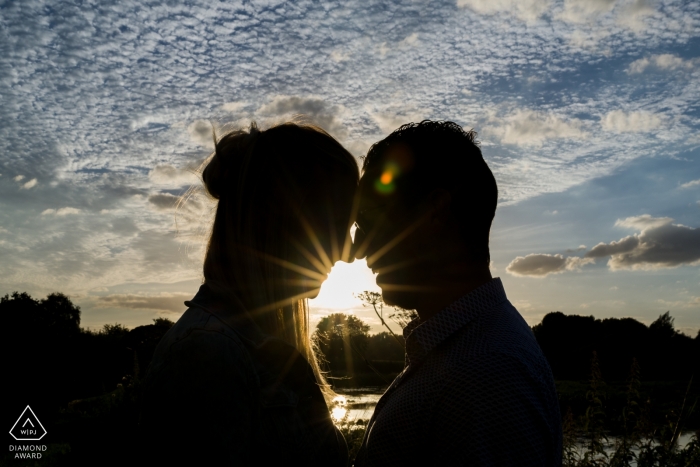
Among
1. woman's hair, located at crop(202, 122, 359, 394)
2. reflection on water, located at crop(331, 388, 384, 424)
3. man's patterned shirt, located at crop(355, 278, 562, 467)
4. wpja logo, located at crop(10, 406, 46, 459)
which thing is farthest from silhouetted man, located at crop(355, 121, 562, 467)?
wpja logo, located at crop(10, 406, 46, 459)

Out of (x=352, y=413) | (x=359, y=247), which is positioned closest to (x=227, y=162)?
(x=359, y=247)

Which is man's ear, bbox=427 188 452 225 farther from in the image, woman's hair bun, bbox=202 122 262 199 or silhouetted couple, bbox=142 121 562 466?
woman's hair bun, bbox=202 122 262 199

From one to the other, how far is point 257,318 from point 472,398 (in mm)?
1014

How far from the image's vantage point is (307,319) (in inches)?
127

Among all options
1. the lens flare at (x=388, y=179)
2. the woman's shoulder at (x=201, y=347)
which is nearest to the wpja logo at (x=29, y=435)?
the lens flare at (x=388, y=179)

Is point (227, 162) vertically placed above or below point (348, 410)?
above

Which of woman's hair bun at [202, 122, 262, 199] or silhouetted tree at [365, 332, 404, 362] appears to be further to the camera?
silhouetted tree at [365, 332, 404, 362]

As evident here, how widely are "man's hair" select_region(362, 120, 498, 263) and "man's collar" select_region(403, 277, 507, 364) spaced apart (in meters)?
0.31

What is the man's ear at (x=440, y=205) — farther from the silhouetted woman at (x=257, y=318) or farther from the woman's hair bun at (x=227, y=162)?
the woman's hair bun at (x=227, y=162)

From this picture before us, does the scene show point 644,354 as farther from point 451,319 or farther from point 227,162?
point 227,162

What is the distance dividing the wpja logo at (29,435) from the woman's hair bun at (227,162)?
877 centimetres

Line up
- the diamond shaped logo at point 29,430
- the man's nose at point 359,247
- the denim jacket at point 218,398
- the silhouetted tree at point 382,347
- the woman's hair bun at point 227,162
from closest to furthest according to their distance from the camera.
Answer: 1. the denim jacket at point 218,398
2. the woman's hair bun at point 227,162
3. the man's nose at point 359,247
4. the silhouetted tree at point 382,347
5. the diamond shaped logo at point 29,430

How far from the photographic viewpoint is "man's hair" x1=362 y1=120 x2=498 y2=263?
9.30 ft

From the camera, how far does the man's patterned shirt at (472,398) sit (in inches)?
72.6
